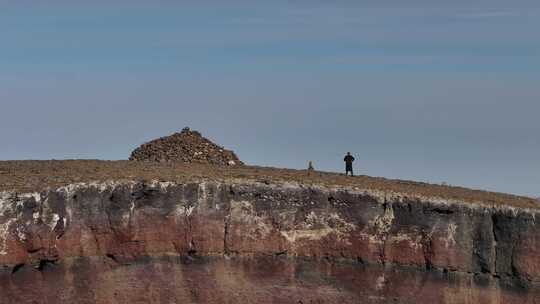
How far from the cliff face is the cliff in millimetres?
38

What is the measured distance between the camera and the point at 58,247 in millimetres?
51844

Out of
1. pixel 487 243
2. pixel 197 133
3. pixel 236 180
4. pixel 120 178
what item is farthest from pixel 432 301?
pixel 197 133

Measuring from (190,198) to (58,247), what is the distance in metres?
5.15

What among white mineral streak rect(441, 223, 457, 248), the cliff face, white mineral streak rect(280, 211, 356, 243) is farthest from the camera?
white mineral streak rect(441, 223, 457, 248)

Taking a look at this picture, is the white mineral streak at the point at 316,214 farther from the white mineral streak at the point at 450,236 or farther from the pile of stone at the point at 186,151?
the pile of stone at the point at 186,151

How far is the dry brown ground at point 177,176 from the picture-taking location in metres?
53.6

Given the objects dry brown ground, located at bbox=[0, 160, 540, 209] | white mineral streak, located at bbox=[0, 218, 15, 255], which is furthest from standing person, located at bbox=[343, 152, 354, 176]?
white mineral streak, located at bbox=[0, 218, 15, 255]

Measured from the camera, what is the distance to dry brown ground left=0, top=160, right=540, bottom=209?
53562mm

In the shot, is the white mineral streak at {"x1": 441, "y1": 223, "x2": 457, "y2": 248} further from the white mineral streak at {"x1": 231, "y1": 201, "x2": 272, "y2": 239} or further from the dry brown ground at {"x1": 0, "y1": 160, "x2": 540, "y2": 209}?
the white mineral streak at {"x1": 231, "y1": 201, "x2": 272, "y2": 239}

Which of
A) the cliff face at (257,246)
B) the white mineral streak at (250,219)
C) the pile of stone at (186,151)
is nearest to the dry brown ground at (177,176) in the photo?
the cliff face at (257,246)

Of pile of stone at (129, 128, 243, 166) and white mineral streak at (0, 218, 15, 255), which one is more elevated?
pile of stone at (129, 128, 243, 166)

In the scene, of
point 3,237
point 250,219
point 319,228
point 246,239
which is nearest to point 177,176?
point 250,219

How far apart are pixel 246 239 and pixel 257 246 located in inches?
19.2

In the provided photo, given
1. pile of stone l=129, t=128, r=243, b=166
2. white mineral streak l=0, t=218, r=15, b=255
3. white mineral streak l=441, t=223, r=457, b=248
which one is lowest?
white mineral streak l=0, t=218, r=15, b=255
